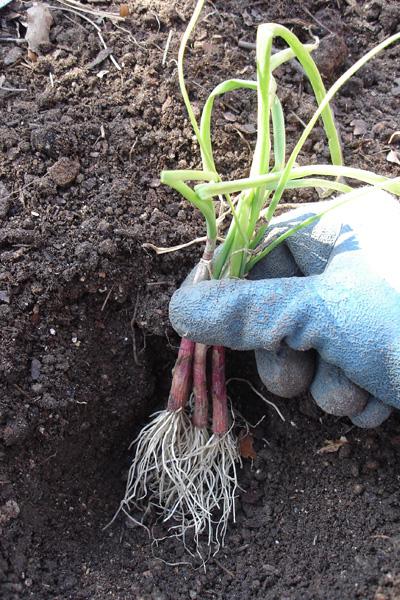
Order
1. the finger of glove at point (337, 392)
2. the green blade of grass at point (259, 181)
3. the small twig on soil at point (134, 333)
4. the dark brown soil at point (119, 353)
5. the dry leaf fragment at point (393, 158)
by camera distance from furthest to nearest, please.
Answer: the dry leaf fragment at point (393, 158) → the small twig on soil at point (134, 333) → the dark brown soil at point (119, 353) → the finger of glove at point (337, 392) → the green blade of grass at point (259, 181)

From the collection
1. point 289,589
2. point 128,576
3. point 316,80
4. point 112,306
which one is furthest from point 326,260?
point 128,576

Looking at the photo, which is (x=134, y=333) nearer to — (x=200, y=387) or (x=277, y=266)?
(x=200, y=387)

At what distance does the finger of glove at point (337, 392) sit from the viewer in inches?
49.0

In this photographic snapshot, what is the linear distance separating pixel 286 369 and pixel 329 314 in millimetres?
167

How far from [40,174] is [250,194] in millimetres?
510

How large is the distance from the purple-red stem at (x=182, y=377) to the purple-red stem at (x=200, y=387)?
0.04 feet

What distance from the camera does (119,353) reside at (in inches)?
58.2

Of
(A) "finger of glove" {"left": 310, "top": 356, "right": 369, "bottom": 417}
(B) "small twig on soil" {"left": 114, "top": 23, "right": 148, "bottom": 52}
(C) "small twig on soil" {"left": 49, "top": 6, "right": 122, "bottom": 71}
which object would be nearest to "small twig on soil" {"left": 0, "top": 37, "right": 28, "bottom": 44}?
(C) "small twig on soil" {"left": 49, "top": 6, "right": 122, "bottom": 71}

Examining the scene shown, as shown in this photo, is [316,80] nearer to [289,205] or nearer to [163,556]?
[289,205]

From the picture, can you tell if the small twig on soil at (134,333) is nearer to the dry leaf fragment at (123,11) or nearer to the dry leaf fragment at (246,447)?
the dry leaf fragment at (246,447)

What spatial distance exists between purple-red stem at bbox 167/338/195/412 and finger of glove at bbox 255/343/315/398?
0.15 metres

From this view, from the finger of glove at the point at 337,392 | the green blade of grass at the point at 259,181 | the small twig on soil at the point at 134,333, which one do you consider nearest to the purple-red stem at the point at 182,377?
the small twig on soil at the point at 134,333

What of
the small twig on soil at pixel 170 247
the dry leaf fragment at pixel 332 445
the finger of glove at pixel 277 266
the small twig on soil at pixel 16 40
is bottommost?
the dry leaf fragment at pixel 332 445

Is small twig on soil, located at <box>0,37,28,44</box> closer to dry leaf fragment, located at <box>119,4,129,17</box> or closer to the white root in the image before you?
dry leaf fragment, located at <box>119,4,129,17</box>
